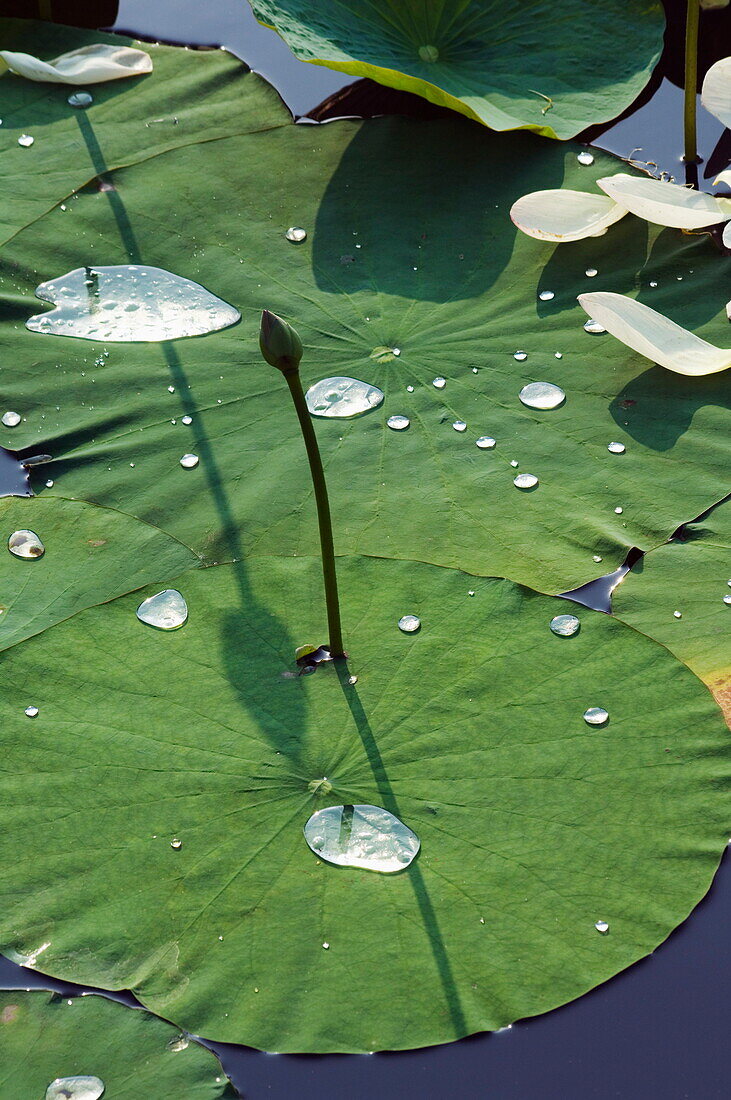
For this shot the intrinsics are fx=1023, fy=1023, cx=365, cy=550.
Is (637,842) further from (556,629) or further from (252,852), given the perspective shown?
(252,852)

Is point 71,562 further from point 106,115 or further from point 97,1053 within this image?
point 106,115

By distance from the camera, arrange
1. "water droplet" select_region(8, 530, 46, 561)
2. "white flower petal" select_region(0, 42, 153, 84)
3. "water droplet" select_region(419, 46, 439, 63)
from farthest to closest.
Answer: "white flower petal" select_region(0, 42, 153, 84) → "water droplet" select_region(419, 46, 439, 63) → "water droplet" select_region(8, 530, 46, 561)

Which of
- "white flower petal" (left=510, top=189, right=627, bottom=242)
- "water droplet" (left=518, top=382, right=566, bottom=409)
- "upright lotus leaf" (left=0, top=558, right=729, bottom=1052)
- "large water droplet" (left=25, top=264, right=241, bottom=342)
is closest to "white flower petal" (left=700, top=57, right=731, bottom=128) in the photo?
"white flower petal" (left=510, top=189, right=627, bottom=242)

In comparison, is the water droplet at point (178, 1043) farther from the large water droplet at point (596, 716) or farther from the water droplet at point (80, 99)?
the water droplet at point (80, 99)

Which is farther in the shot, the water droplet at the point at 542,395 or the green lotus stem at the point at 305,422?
the water droplet at the point at 542,395

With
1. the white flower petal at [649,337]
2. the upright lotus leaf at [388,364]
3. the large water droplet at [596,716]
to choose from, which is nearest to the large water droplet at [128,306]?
A: the upright lotus leaf at [388,364]

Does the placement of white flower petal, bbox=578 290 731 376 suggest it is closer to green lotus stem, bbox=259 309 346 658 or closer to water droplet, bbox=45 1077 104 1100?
green lotus stem, bbox=259 309 346 658

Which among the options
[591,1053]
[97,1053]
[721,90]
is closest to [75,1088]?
[97,1053]

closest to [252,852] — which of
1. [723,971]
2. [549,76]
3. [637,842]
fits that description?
[637,842]
